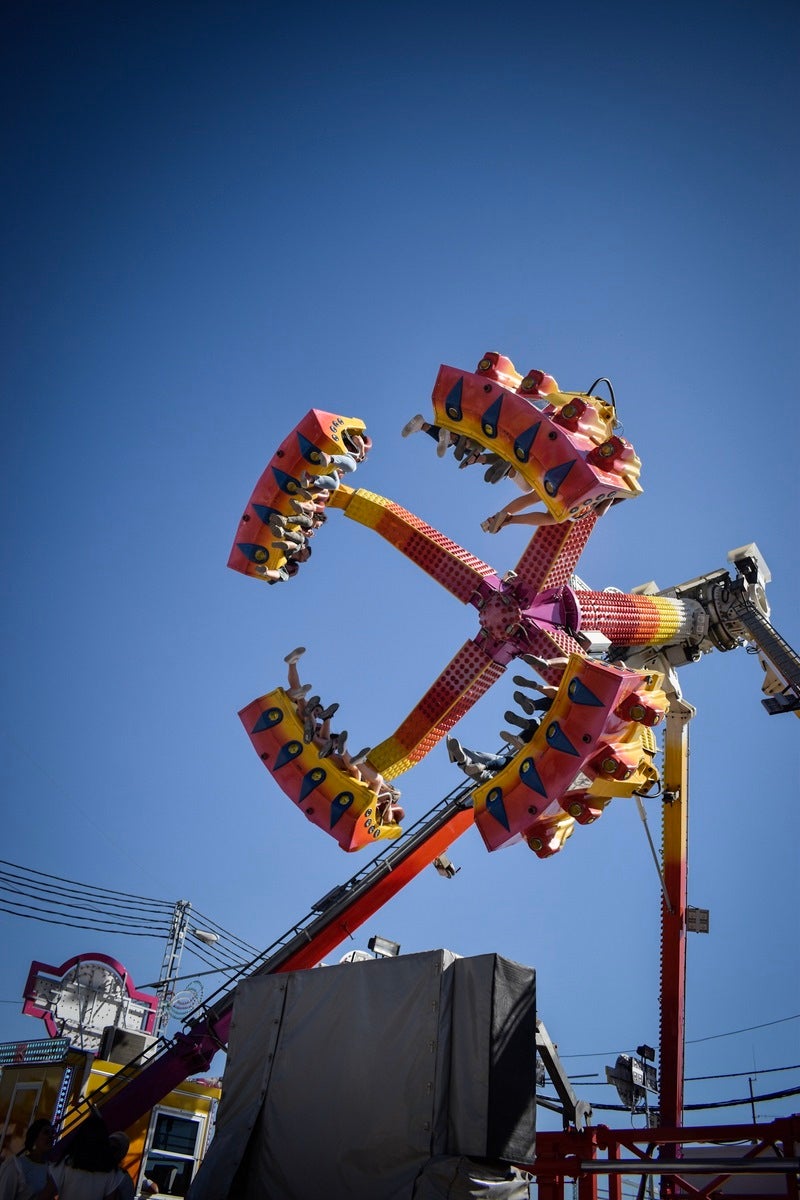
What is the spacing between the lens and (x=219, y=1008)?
1591 centimetres

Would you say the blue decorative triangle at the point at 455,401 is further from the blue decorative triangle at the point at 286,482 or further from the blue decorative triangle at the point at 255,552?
the blue decorative triangle at the point at 255,552

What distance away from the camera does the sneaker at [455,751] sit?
396 inches

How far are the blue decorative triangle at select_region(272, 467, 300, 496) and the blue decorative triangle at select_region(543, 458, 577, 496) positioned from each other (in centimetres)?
410

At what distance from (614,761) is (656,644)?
14.6 ft

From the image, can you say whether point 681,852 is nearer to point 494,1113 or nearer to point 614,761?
point 614,761

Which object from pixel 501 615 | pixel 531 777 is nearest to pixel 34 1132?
pixel 531 777

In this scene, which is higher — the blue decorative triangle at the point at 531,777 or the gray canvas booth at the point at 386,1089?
the blue decorative triangle at the point at 531,777

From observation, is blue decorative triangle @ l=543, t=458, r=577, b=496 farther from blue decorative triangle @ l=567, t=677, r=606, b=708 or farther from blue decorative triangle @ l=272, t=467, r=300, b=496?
blue decorative triangle @ l=272, t=467, r=300, b=496

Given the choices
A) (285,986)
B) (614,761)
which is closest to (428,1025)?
(285,986)

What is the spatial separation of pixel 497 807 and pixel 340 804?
91.9 inches

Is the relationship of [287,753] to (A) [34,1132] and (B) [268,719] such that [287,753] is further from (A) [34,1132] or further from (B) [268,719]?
(A) [34,1132]

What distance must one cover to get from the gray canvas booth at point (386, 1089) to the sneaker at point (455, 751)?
142 inches

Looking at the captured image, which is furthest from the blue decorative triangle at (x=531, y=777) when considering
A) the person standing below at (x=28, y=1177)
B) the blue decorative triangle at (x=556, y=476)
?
the person standing below at (x=28, y=1177)

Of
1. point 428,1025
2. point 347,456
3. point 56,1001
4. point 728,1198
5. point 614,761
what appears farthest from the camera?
point 56,1001
